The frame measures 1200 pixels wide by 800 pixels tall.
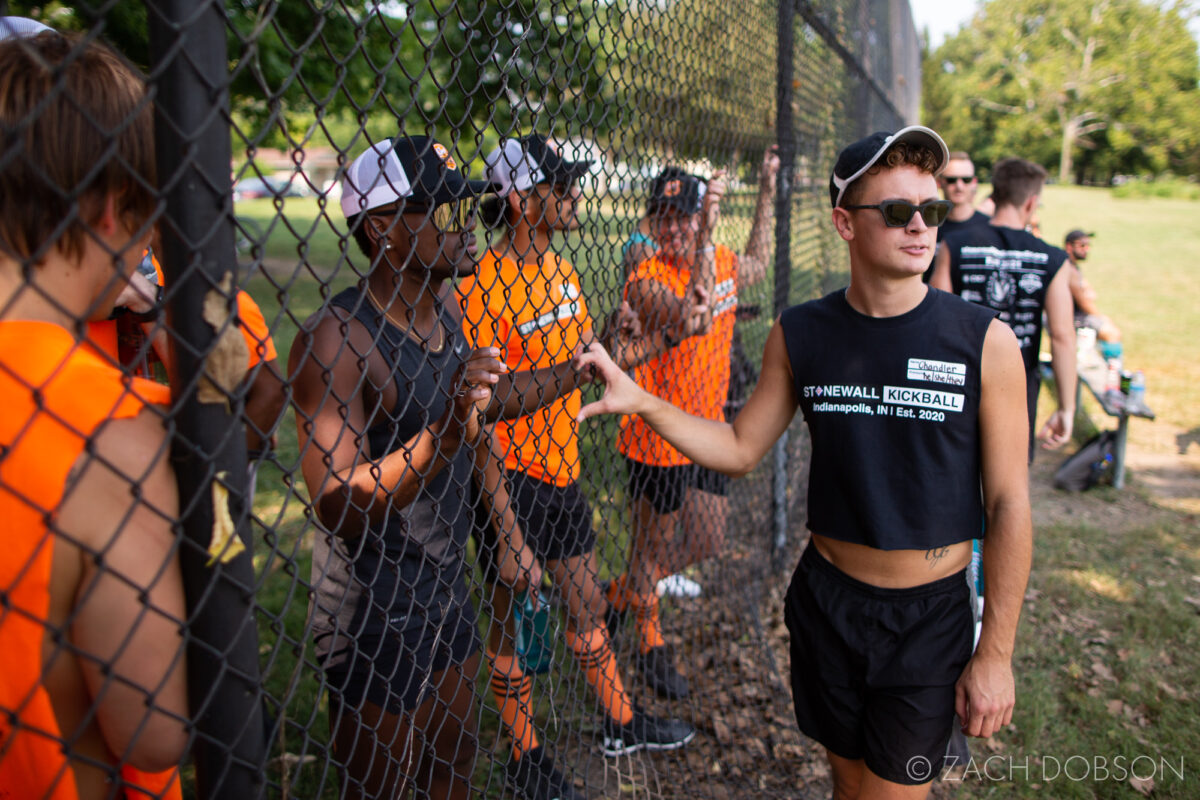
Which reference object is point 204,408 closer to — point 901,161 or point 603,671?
point 901,161

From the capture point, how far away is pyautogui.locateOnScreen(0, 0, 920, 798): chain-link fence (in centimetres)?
95

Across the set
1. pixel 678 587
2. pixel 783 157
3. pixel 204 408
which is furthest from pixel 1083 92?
pixel 204 408

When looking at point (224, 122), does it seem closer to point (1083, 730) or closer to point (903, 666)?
point (903, 666)

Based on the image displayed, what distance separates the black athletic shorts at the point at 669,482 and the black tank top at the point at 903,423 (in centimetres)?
141

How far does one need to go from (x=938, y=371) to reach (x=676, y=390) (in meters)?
1.73

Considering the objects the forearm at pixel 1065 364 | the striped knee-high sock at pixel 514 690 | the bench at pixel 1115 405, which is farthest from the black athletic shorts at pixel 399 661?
the bench at pixel 1115 405

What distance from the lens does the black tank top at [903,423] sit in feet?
7.25

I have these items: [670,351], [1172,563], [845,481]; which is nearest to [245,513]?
[845,481]

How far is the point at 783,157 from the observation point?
4406mm

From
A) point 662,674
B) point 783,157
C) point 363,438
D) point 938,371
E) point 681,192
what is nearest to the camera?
point 363,438

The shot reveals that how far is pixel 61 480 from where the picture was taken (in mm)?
920

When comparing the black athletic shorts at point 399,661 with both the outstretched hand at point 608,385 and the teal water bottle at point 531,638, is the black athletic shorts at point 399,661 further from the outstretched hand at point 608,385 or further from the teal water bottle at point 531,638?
the outstretched hand at point 608,385

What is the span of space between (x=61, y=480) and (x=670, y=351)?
3056 millimetres

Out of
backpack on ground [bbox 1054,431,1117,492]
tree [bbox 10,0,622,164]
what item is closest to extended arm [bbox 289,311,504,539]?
tree [bbox 10,0,622,164]
